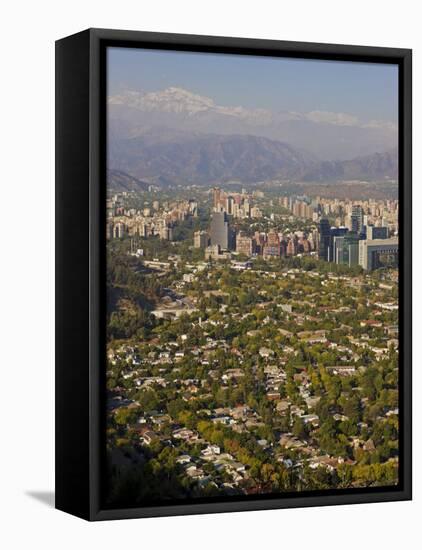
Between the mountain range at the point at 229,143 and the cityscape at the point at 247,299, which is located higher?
the mountain range at the point at 229,143

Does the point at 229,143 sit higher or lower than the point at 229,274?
higher

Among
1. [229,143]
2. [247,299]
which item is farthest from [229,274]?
[229,143]

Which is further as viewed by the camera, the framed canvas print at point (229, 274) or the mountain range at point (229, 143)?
the mountain range at point (229, 143)

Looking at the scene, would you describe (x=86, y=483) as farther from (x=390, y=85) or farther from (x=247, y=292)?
(x=390, y=85)

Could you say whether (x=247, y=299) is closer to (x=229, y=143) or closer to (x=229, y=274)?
(x=229, y=274)

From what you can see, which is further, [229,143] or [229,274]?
[229,143]

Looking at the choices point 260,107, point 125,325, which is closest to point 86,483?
point 125,325

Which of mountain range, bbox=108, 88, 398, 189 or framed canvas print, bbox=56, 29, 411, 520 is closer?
framed canvas print, bbox=56, 29, 411, 520
